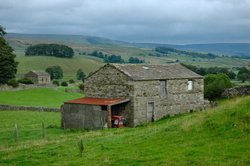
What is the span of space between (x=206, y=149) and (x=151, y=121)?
21.7m

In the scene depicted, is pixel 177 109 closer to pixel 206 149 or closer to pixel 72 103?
pixel 72 103

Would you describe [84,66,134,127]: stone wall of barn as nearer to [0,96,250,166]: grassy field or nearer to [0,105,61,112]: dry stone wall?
[0,96,250,166]: grassy field

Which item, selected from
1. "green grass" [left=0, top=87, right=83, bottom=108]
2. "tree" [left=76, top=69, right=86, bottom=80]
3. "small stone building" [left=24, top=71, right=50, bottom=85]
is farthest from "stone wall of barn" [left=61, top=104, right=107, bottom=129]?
"tree" [left=76, top=69, right=86, bottom=80]

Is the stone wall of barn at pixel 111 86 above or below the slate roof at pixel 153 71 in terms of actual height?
below

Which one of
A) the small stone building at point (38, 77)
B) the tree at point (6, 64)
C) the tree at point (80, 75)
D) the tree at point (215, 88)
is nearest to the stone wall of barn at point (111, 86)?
the tree at point (215, 88)

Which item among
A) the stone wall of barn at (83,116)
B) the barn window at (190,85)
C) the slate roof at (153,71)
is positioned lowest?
the stone wall of barn at (83,116)

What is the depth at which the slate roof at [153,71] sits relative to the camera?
1494 inches

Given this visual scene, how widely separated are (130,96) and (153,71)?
4.72 m

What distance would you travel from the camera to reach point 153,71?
4019 cm

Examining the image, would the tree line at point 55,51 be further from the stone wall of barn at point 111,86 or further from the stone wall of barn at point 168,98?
the stone wall of barn at point 111,86

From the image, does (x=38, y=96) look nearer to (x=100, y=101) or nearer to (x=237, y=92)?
(x=237, y=92)

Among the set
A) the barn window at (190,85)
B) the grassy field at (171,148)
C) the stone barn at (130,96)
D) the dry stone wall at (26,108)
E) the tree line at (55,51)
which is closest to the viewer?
the grassy field at (171,148)

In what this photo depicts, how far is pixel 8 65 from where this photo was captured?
76.2 meters

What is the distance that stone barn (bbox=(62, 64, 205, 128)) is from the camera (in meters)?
36.5
